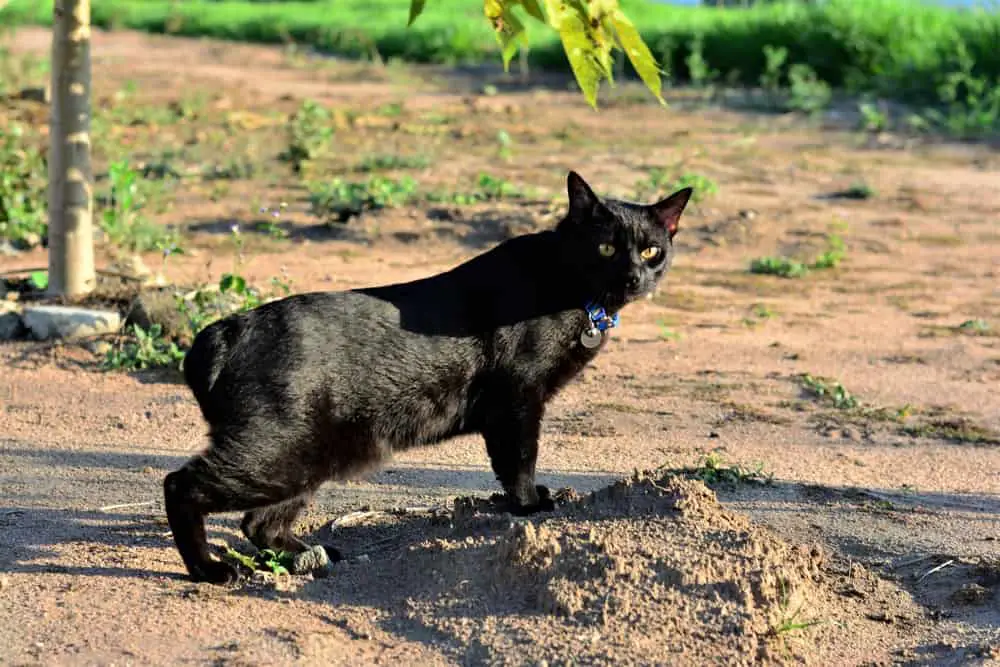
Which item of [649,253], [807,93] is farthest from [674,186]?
A: [649,253]

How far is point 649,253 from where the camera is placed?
4.63 meters

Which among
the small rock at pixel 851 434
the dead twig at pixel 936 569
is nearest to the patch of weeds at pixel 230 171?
the small rock at pixel 851 434

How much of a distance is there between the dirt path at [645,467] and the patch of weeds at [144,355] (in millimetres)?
78

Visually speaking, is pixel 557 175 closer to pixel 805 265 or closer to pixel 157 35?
pixel 805 265

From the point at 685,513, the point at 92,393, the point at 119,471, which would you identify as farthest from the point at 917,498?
the point at 92,393

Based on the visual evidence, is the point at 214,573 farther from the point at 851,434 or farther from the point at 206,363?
the point at 851,434

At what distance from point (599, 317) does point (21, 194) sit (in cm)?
561

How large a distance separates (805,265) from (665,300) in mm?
1337

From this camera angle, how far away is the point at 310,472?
4.07 metres

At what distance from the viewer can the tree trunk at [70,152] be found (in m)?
6.92

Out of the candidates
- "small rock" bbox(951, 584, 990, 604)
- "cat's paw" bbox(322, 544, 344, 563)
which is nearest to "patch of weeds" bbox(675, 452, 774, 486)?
"small rock" bbox(951, 584, 990, 604)

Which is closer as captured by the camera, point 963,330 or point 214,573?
point 214,573

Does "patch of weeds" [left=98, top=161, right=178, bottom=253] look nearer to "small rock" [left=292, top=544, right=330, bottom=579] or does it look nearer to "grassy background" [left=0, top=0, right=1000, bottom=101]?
"grassy background" [left=0, top=0, right=1000, bottom=101]

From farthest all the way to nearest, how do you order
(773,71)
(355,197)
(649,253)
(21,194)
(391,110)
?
(773,71), (391,110), (355,197), (21,194), (649,253)
